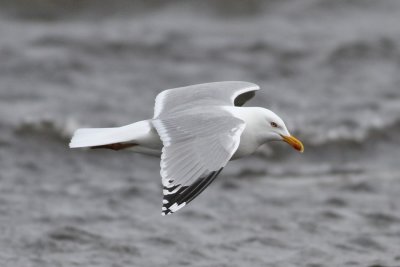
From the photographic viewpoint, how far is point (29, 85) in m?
10.4

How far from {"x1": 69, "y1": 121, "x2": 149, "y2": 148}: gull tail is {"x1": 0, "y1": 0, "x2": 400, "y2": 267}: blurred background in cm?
114

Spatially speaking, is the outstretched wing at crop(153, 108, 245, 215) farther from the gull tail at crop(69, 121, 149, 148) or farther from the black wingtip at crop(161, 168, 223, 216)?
the gull tail at crop(69, 121, 149, 148)

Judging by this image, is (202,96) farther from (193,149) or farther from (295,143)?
(193,149)

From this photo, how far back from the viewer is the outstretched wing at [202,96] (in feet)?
20.8

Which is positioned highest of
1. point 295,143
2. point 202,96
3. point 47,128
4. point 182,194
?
point 47,128

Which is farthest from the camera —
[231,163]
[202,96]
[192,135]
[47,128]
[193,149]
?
[47,128]

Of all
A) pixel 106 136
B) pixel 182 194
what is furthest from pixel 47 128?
pixel 182 194

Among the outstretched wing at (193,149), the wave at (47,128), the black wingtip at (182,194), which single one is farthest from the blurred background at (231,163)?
the black wingtip at (182,194)

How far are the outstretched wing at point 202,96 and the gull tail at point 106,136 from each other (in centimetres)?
26

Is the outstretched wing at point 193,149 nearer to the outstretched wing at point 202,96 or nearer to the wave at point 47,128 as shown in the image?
the outstretched wing at point 202,96

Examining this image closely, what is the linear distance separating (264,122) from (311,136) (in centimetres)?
401

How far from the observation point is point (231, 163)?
9172 millimetres

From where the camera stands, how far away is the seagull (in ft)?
16.4

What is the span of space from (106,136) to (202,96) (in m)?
0.97
